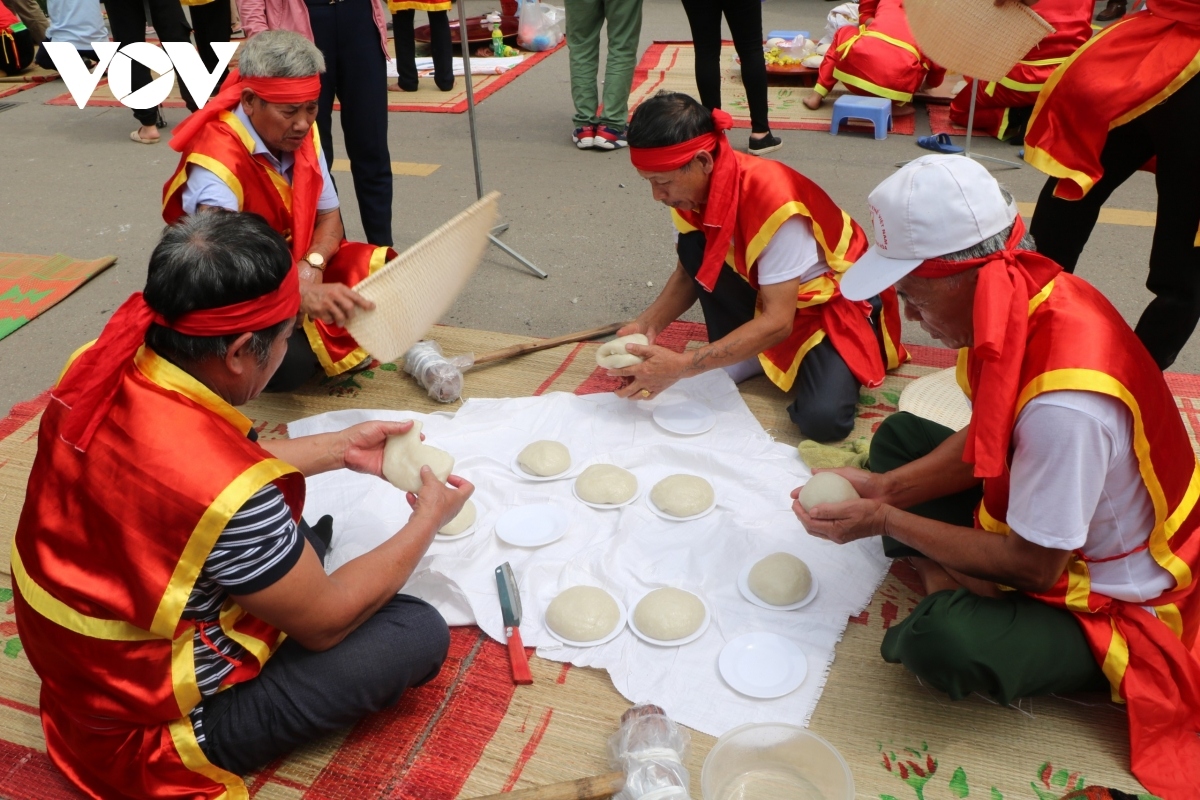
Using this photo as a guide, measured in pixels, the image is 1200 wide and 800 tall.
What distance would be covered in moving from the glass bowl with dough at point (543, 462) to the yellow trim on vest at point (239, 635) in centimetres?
103

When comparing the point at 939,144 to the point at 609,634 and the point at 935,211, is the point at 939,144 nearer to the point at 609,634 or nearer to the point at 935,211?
the point at 935,211

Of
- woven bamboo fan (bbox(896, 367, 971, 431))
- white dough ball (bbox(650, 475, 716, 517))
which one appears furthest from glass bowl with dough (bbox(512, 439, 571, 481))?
woven bamboo fan (bbox(896, 367, 971, 431))

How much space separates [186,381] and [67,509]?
0.94ft

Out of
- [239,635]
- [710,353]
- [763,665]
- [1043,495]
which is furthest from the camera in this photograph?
[710,353]

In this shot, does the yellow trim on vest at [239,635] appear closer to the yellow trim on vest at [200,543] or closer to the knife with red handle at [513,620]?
the yellow trim on vest at [200,543]

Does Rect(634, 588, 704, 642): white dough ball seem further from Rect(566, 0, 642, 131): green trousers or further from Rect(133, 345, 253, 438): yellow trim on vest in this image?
Rect(566, 0, 642, 131): green trousers

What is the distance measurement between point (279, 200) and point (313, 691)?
5.69 feet

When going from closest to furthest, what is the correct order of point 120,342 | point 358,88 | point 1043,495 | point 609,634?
point 120,342 → point 1043,495 → point 609,634 → point 358,88

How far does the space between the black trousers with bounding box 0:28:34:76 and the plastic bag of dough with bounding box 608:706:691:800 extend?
344 inches

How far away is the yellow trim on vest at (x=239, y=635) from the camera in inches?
63.8

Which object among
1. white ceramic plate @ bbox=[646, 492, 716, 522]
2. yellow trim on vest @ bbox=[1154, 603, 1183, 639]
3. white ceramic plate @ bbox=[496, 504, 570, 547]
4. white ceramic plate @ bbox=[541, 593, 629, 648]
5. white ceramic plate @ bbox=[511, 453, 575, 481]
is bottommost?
white ceramic plate @ bbox=[541, 593, 629, 648]

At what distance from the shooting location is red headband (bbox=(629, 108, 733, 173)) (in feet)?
8.04

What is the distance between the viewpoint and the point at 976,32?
3482mm

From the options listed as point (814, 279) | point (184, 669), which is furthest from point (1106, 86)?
point (184, 669)
